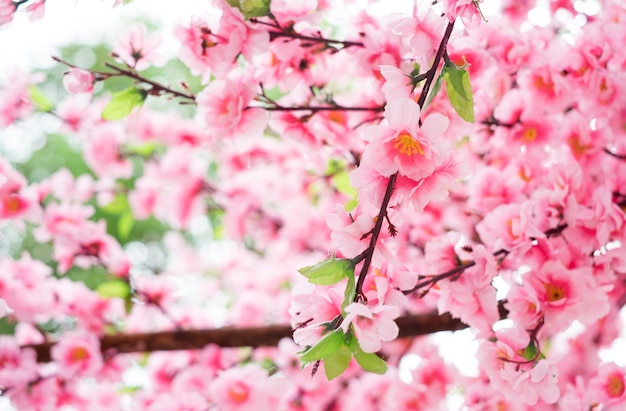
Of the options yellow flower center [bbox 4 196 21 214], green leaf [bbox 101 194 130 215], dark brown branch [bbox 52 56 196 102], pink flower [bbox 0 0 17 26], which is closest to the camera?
pink flower [bbox 0 0 17 26]

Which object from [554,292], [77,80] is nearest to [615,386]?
[554,292]

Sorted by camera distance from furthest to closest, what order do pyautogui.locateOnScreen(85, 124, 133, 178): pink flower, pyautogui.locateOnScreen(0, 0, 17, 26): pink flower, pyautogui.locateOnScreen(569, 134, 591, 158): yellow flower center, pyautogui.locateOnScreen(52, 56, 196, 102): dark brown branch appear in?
1. pyautogui.locateOnScreen(85, 124, 133, 178): pink flower
2. pyautogui.locateOnScreen(569, 134, 591, 158): yellow flower center
3. pyautogui.locateOnScreen(52, 56, 196, 102): dark brown branch
4. pyautogui.locateOnScreen(0, 0, 17, 26): pink flower

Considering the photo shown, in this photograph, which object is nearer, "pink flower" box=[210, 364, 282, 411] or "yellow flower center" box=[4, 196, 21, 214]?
"pink flower" box=[210, 364, 282, 411]

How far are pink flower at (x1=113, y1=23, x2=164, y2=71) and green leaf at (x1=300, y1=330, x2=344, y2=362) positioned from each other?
2.21 feet

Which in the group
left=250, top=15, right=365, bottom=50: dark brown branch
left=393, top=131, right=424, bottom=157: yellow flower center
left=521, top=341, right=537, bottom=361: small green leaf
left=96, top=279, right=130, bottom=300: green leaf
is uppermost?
left=393, top=131, right=424, bottom=157: yellow flower center

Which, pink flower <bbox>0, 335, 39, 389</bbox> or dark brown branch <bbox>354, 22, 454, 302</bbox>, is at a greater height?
dark brown branch <bbox>354, 22, 454, 302</bbox>

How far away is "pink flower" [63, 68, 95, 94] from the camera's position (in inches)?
41.4

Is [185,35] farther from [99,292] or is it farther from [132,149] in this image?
A: [132,149]

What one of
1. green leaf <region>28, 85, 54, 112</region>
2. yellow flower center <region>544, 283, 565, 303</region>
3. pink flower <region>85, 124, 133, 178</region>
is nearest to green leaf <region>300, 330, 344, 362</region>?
yellow flower center <region>544, 283, 565, 303</region>

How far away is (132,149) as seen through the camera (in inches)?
84.7

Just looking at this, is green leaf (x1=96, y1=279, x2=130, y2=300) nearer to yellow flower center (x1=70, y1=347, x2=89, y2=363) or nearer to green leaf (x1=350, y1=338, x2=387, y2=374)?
yellow flower center (x1=70, y1=347, x2=89, y2=363)

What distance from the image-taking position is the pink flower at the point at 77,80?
1053 mm

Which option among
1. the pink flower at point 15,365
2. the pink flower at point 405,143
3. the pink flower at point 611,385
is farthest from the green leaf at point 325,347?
the pink flower at point 15,365

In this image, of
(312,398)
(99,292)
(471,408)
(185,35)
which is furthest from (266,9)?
(312,398)
